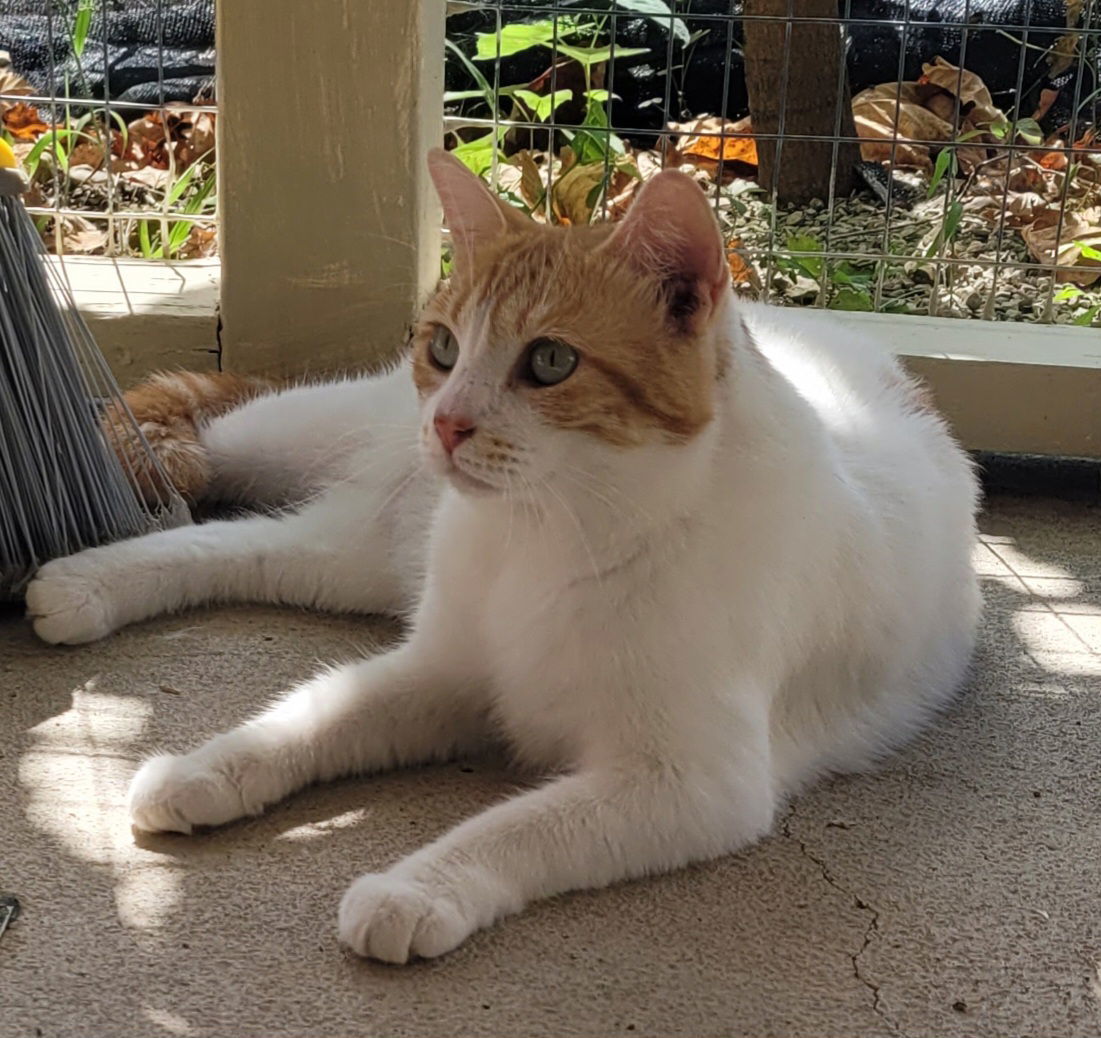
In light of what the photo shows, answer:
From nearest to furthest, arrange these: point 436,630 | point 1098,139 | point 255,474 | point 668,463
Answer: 1. point 668,463
2. point 436,630
3. point 255,474
4. point 1098,139

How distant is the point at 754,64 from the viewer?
3566 millimetres

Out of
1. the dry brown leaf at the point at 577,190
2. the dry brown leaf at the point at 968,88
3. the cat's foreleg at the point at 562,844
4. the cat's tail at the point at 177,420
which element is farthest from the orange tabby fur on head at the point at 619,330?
the dry brown leaf at the point at 968,88

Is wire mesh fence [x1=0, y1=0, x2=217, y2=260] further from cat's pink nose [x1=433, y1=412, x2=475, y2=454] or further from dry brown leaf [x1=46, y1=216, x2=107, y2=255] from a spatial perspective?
cat's pink nose [x1=433, y1=412, x2=475, y2=454]

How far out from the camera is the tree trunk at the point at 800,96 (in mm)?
3535

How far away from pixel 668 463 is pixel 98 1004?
827mm

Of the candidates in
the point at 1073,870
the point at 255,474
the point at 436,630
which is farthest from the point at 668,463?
the point at 255,474

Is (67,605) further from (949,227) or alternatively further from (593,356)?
(949,227)

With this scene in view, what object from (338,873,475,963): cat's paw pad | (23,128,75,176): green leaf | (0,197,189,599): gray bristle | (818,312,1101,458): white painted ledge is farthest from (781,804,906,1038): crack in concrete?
(23,128,75,176): green leaf

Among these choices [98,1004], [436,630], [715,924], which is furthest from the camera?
[436,630]

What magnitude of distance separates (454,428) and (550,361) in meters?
0.14

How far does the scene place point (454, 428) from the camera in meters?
1.54

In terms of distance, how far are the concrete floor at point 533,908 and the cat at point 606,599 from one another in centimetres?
5

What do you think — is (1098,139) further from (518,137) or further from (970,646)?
(970,646)

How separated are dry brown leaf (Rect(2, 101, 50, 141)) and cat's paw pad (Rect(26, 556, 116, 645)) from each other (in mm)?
2017
